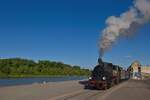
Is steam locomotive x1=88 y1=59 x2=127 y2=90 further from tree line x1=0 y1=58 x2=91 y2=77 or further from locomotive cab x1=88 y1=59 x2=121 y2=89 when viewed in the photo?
tree line x1=0 y1=58 x2=91 y2=77

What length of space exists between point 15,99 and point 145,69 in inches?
4701

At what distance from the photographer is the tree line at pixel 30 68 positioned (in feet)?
404

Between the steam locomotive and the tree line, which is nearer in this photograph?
the steam locomotive

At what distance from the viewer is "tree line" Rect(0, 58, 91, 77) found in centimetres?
12312

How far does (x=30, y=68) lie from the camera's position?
462ft

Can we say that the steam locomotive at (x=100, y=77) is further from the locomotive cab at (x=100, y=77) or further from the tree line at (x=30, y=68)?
the tree line at (x=30, y=68)

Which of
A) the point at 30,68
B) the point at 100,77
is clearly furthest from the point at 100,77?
the point at 30,68

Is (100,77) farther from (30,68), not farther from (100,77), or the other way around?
(30,68)

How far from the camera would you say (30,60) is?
156375 millimetres

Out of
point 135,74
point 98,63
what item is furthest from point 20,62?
point 98,63

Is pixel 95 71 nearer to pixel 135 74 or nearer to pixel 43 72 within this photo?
pixel 135 74

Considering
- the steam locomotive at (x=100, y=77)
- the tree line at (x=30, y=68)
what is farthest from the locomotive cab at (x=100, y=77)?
the tree line at (x=30, y=68)

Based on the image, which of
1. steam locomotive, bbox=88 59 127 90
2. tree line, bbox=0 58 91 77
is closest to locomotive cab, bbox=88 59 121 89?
steam locomotive, bbox=88 59 127 90

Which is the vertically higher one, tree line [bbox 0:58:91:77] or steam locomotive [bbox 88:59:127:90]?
tree line [bbox 0:58:91:77]
